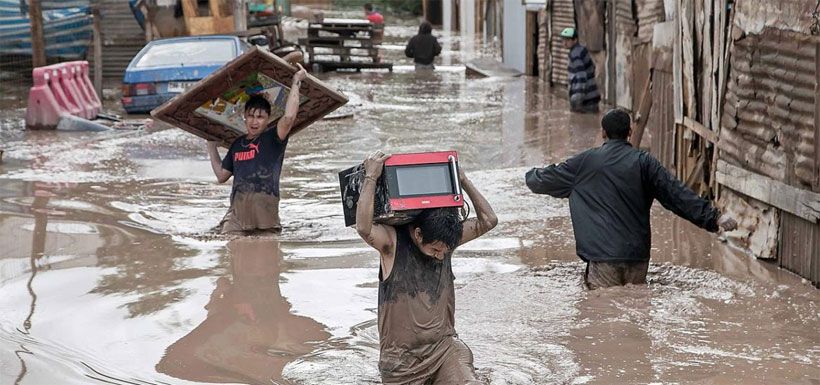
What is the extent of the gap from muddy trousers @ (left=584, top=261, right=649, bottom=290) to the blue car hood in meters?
11.1

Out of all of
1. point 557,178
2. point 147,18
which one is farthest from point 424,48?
point 557,178

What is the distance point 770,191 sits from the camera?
8359 millimetres

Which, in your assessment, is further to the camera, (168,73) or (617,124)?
(168,73)

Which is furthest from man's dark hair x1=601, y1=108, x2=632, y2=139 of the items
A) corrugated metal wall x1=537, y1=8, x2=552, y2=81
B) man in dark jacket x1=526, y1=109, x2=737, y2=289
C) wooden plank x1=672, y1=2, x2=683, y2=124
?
corrugated metal wall x1=537, y1=8, x2=552, y2=81

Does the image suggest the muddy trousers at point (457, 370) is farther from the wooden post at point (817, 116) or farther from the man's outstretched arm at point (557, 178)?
the wooden post at point (817, 116)

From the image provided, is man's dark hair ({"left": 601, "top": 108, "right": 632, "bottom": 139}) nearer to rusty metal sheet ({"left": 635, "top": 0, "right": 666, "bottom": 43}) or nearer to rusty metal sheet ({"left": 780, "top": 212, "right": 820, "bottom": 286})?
rusty metal sheet ({"left": 780, "top": 212, "right": 820, "bottom": 286})

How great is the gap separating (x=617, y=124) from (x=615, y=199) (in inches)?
17.8

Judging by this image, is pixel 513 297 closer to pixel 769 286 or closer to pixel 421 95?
pixel 769 286

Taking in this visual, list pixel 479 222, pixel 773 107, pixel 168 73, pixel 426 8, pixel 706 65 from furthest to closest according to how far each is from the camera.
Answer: pixel 426 8, pixel 168 73, pixel 706 65, pixel 773 107, pixel 479 222

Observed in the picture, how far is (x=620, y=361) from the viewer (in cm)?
628

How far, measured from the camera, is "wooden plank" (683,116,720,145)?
32.0 feet

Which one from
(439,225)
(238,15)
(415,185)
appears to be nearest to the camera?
(415,185)

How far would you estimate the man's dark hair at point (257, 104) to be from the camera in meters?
9.15

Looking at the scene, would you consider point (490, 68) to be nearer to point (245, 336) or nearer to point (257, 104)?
point (257, 104)
